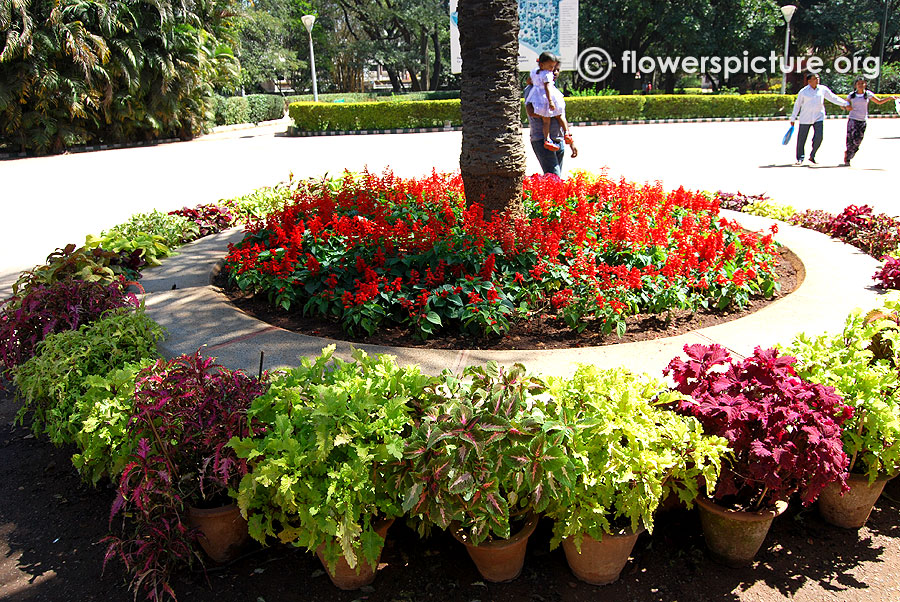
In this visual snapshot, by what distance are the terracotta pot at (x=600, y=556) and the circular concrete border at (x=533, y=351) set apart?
28.0 inches

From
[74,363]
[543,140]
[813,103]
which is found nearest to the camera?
[74,363]

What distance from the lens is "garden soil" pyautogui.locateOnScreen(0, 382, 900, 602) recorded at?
2443mm

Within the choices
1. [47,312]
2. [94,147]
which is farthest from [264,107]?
[47,312]

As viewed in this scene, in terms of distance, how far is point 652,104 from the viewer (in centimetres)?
2842

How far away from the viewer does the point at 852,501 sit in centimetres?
269

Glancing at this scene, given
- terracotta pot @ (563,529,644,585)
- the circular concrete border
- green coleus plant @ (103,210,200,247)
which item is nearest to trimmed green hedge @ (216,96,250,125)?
green coleus plant @ (103,210,200,247)

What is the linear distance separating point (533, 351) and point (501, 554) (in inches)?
55.5

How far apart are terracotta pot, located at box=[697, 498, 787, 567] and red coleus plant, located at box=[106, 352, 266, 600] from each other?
1.79 metres

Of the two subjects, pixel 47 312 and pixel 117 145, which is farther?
pixel 117 145

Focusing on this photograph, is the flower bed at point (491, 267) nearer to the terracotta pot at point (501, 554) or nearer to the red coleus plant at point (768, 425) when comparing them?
the red coleus plant at point (768, 425)

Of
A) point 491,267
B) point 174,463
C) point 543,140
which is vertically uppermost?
point 543,140

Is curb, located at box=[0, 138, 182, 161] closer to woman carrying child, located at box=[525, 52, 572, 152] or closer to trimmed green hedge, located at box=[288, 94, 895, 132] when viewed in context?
trimmed green hedge, located at box=[288, 94, 895, 132]

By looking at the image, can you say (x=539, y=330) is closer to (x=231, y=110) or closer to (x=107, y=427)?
(x=107, y=427)

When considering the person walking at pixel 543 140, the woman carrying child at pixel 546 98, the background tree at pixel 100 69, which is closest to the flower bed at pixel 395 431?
the woman carrying child at pixel 546 98
